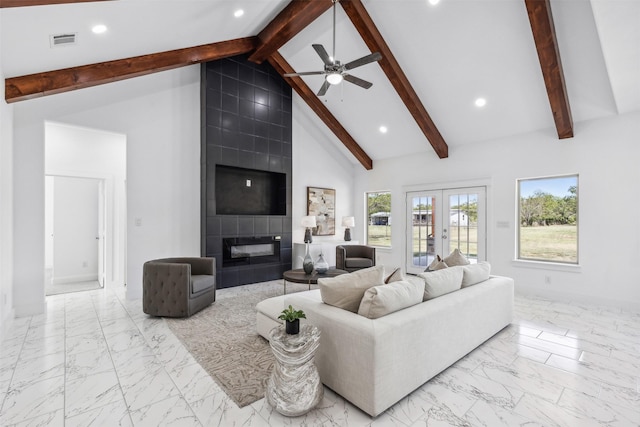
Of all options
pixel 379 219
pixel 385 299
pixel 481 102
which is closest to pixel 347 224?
pixel 379 219

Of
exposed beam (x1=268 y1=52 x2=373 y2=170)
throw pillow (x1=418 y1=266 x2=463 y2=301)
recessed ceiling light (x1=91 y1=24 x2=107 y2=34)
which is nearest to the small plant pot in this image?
throw pillow (x1=418 y1=266 x2=463 y2=301)

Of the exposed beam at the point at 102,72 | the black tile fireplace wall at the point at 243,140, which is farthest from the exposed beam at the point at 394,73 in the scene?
the black tile fireplace wall at the point at 243,140

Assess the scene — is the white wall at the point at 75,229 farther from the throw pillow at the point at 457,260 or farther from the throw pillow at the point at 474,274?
the throw pillow at the point at 474,274

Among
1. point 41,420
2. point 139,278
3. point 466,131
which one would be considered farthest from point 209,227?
point 466,131

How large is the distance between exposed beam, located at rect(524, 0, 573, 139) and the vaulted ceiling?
1 centimetres

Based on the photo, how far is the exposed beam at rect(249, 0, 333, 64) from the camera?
4206 millimetres

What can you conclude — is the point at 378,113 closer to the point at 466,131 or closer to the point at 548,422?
the point at 466,131

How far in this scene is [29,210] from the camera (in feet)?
12.9

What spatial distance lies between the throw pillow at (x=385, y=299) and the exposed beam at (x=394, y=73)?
3827 millimetres

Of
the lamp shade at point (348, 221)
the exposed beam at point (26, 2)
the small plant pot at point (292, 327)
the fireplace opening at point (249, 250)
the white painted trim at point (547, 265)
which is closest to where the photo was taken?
the small plant pot at point (292, 327)

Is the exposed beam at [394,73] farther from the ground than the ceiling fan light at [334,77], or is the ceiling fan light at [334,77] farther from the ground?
the exposed beam at [394,73]

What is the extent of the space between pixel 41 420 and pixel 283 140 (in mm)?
5376

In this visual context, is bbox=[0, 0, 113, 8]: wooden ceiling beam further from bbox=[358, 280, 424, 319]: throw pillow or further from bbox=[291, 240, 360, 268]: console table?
bbox=[291, 240, 360, 268]: console table

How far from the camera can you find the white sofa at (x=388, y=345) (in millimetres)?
1907
